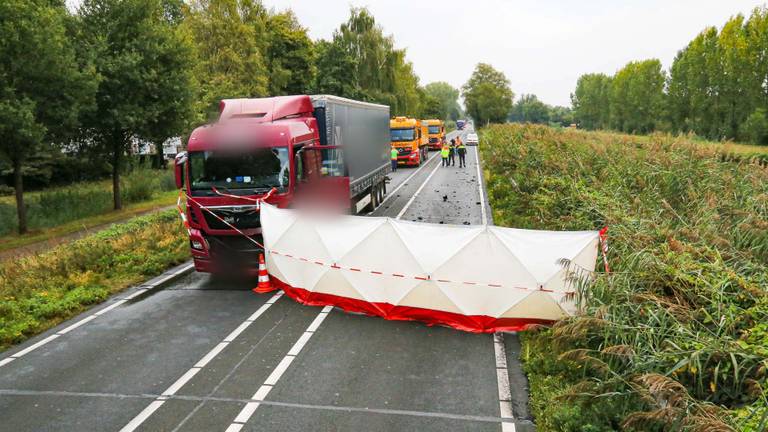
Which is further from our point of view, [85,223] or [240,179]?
[85,223]

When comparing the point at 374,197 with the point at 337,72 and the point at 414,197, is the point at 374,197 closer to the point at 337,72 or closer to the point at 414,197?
the point at 414,197

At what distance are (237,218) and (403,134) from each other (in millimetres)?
27596

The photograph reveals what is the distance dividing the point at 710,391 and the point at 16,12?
18.6 m

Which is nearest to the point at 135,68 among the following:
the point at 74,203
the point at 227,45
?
the point at 74,203

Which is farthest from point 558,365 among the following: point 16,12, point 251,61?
Answer: point 251,61

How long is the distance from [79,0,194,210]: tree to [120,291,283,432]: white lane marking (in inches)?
558

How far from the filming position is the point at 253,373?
6992 mm

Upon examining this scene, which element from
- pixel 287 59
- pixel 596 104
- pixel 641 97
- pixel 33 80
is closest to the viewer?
pixel 33 80

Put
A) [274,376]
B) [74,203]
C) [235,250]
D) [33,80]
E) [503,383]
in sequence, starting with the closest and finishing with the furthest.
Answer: [503,383]
[274,376]
[235,250]
[33,80]
[74,203]

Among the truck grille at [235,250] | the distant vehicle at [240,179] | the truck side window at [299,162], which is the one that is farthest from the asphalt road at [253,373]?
the truck side window at [299,162]

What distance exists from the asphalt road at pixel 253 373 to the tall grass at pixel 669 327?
2.14 feet

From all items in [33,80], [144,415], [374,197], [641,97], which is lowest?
[144,415]

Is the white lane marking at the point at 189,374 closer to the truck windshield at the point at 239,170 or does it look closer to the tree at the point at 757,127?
the truck windshield at the point at 239,170

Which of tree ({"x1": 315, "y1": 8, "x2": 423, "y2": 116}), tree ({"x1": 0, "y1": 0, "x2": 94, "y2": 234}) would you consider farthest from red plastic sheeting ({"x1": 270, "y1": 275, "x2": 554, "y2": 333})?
tree ({"x1": 315, "y1": 8, "x2": 423, "y2": 116})
